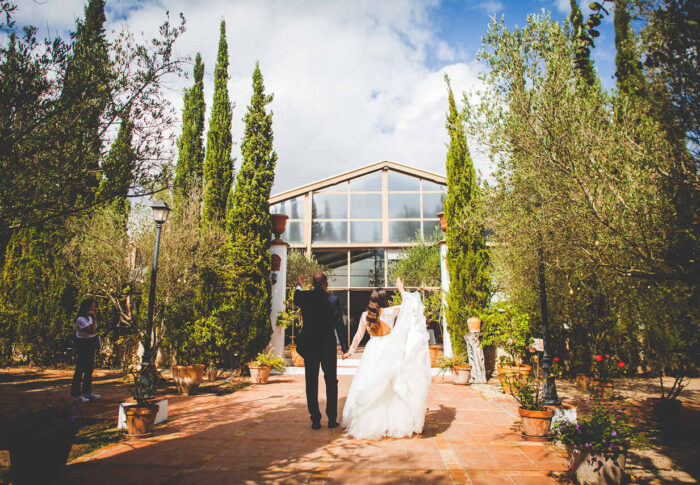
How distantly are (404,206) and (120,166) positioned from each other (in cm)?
1598

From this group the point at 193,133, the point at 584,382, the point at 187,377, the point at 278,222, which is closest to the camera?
the point at 187,377

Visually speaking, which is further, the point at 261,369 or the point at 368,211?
the point at 368,211

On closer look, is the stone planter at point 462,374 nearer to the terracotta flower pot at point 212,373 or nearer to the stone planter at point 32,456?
the terracotta flower pot at point 212,373

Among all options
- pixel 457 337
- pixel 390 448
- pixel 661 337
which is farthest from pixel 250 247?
pixel 661 337

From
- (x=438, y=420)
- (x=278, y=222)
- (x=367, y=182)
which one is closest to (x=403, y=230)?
(x=367, y=182)

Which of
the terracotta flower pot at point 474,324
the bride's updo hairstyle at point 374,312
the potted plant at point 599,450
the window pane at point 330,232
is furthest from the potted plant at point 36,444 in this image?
the window pane at point 330,232

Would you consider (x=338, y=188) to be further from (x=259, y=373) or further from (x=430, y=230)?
(x=259, y=373)

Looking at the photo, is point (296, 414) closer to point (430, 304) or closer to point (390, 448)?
point (390, 448)

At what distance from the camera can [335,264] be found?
20.2 meters

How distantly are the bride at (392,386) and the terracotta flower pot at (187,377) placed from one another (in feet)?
14.2

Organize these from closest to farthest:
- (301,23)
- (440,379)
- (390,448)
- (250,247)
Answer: (390,448) → (301,23) → (440,379) → (250,247)

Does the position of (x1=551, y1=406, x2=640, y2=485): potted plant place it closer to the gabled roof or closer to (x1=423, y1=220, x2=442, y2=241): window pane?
(x1=423, y1=220, x2=442, y2=241): window pane

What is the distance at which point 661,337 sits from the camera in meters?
6.20

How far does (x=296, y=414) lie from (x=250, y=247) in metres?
5.83
